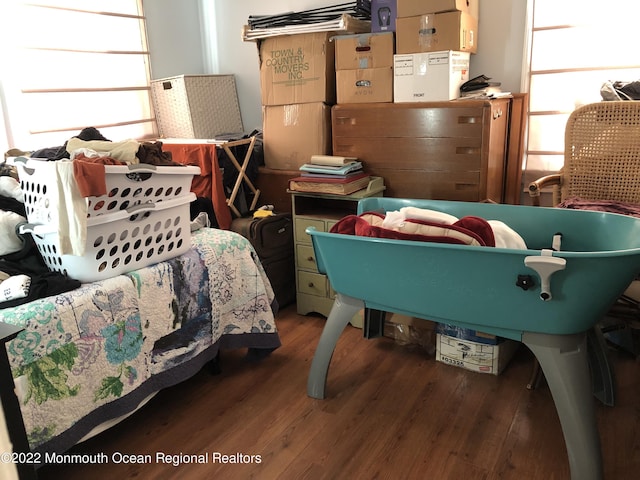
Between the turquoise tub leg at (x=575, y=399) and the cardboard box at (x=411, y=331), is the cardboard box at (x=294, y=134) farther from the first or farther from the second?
the turquoise tub leg at (x=575, y=399)

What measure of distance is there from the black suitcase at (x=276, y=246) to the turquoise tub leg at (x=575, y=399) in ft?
5.53

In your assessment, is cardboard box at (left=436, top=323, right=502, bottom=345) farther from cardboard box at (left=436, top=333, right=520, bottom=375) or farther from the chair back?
the chair back

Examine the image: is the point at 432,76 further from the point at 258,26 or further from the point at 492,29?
the point at 258,26

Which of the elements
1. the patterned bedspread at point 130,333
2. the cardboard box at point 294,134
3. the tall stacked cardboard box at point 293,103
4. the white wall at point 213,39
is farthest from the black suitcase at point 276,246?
the white wall at point 213,39

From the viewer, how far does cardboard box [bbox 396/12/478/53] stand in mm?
2520

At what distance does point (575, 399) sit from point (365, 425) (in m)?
0.77

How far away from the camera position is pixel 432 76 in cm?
260

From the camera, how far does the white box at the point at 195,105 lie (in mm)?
3396

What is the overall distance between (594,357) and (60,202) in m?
2.03

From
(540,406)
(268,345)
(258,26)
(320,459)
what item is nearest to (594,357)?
(540,406)

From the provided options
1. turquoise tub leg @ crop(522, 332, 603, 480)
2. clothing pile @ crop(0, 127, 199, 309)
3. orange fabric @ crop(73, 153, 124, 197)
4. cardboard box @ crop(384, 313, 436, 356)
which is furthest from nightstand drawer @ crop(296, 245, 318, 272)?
turquoise tub leg @ crop(522, 332, 603, 480)

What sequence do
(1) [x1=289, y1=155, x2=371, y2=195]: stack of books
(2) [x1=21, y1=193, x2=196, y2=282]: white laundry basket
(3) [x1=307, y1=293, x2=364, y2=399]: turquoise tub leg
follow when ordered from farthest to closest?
(1) [x1=289, y1=155, x2=371, y2=195]: stack of books → (3) [x1=307, y1=293, x2=364, y2=399]: turquoise tub leg → (2) [x1=21, y1=193, x2=196, y2=282]: white laundry basket

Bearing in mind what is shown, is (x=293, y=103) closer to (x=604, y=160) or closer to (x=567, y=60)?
(x=567, y=60)

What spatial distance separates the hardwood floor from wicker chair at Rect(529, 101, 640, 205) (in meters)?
0.77
